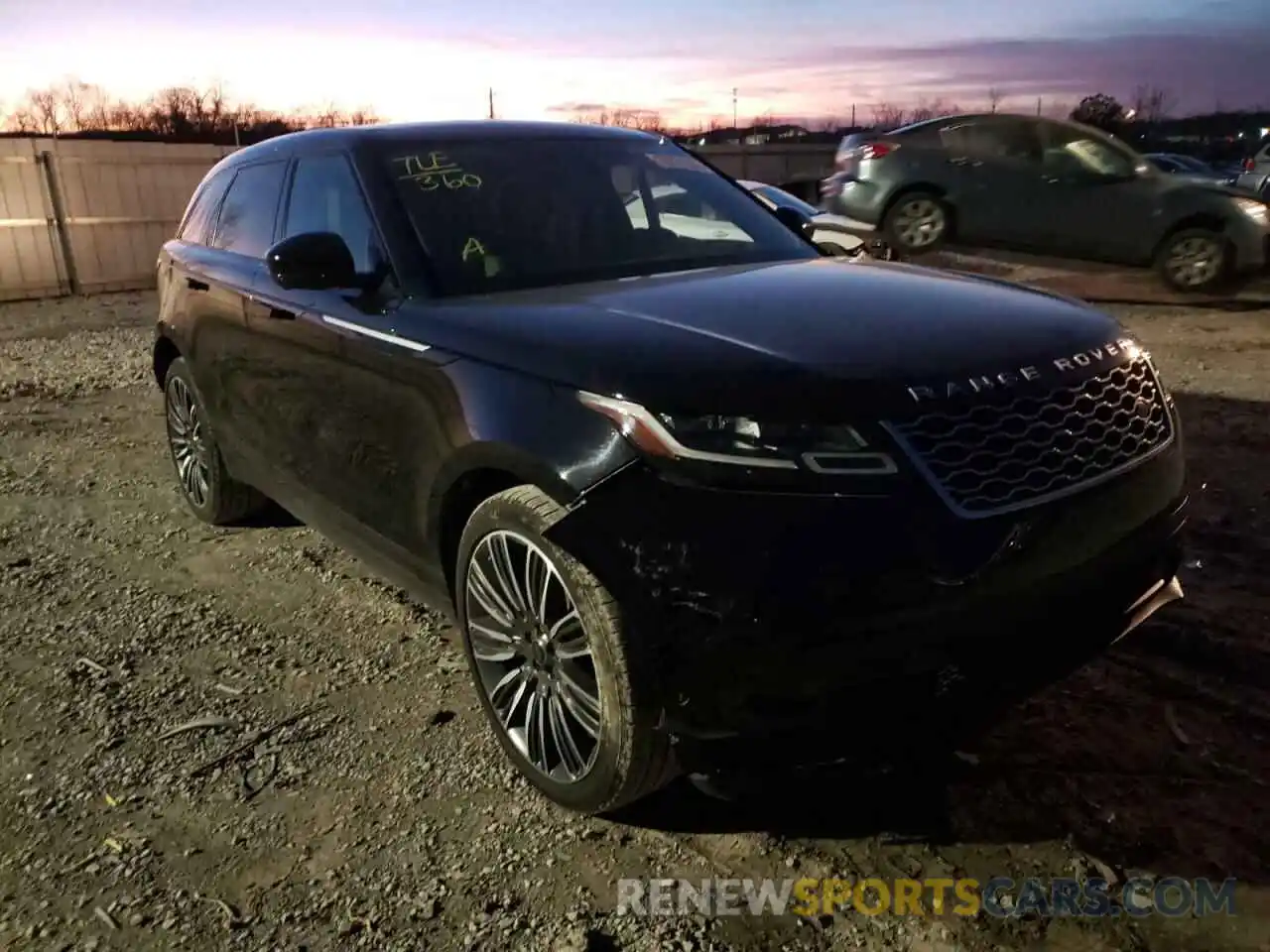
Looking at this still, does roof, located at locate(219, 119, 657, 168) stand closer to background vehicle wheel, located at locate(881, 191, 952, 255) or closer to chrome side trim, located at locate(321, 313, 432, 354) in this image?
chrome side trim, located at locate(321, 313, 432, 354)

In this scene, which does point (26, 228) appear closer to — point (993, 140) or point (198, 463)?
point (198, 463)

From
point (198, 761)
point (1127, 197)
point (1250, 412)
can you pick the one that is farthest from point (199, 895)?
point (1127, 197)

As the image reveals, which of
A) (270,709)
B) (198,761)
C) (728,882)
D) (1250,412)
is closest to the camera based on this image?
(728,882)

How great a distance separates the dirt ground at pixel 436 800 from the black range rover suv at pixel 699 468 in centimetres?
28

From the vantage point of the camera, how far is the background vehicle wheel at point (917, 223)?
37.9 ft

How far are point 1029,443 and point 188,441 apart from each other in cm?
428

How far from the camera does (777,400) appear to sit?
7.11 feet

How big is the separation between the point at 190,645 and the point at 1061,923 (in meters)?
3.04

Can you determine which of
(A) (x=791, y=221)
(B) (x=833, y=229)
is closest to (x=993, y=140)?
A: (B) (x=833, y=229)

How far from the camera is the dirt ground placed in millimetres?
2328

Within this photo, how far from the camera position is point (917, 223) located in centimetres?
→ 1167

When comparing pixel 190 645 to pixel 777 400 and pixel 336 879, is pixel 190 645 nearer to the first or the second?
pixel 336 879

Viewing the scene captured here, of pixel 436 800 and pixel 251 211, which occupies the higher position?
pixel 251 211

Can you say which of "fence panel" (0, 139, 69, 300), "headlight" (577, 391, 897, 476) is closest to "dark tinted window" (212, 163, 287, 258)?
"headlight" (577, 391, 897, 476)
